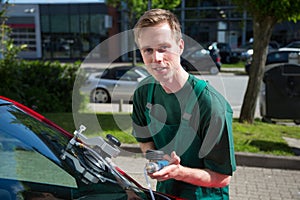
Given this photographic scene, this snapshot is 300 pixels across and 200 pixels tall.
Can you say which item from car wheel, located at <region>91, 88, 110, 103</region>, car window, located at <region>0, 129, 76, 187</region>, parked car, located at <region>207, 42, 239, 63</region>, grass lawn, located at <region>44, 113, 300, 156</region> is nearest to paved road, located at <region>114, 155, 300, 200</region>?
grass lawn, located at <region>44, 113, 300, 156</region>

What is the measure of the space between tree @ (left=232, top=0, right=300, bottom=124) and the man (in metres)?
5.86

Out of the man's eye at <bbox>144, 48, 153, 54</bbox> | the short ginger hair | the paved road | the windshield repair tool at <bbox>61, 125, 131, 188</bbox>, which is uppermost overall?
the short ginger hair

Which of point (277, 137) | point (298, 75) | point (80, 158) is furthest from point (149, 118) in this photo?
point (298, 75)

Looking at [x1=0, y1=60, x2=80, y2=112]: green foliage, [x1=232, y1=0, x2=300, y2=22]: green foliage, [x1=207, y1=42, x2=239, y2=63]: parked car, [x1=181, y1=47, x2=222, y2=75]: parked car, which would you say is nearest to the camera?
[x1=181, y1=47, x2=222, y2=75]: parked car

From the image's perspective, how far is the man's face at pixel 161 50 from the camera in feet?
5.54

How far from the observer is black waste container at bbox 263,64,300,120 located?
7086 millimetres

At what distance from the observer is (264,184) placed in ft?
16.2

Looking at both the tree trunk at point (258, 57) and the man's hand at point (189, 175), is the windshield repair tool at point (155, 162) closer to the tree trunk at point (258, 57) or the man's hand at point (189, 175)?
the man's hand at point (189, 175)

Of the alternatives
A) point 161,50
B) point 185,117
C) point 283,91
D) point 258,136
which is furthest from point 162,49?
point 283,91

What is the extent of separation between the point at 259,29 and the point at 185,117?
21.3 feet

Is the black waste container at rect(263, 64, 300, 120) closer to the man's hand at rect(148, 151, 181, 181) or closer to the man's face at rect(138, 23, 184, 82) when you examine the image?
the man's face at rect(138, 23, 184, 82)

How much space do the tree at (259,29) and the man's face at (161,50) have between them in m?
5.91

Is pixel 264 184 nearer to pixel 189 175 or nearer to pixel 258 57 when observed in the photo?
pixel 258 57

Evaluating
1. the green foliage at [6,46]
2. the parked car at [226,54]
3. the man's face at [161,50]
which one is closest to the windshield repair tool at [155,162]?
the man's face at [161,50]
